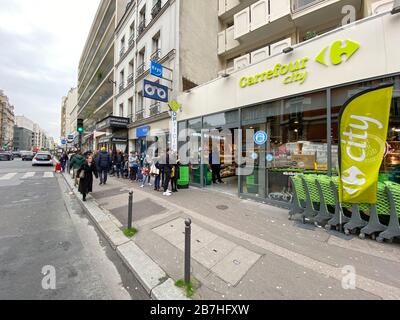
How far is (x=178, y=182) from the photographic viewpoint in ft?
30.4

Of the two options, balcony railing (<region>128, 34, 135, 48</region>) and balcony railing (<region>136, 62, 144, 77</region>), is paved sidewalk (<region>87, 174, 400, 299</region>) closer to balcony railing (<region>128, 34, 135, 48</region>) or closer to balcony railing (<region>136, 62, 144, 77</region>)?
balcony railing (<region>136, 62, 144, 77</region>)

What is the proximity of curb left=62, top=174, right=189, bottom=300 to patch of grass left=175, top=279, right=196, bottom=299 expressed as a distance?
5 cm

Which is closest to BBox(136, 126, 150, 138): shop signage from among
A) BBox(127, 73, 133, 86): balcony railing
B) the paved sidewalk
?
BBox(127, 73, 133, 86): balcony railing

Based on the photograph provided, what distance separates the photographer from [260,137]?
7465 mm

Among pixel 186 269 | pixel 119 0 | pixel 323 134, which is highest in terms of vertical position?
pixel 119 0

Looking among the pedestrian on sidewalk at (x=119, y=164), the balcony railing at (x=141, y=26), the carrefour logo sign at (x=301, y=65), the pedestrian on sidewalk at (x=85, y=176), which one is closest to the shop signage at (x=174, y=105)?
the carrefour logo sign at (x=301, y=65)

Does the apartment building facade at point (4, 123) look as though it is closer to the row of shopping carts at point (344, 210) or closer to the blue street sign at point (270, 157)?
the blue street sign at point (270, 157)

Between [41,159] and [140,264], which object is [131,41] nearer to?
[41,159]

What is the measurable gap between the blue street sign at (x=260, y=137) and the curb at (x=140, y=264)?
5.59 metres

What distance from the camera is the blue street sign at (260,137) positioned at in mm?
7307

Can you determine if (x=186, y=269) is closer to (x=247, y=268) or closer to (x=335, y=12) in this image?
(x=247, y=268)

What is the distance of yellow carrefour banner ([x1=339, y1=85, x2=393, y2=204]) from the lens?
12.5ft
